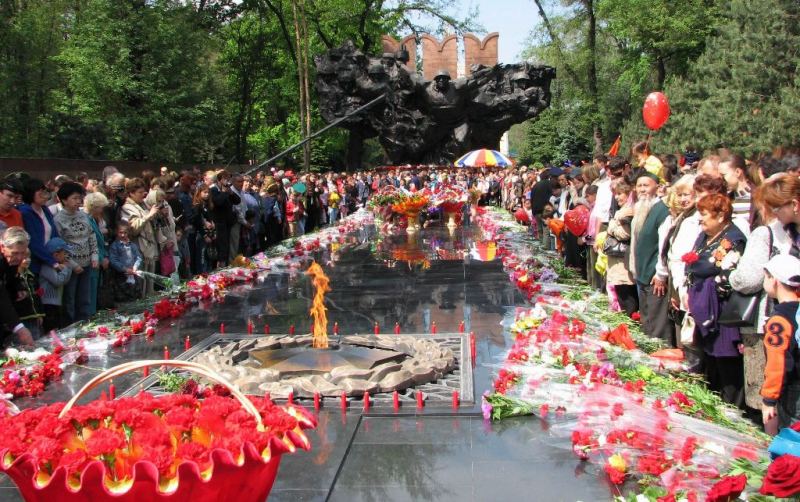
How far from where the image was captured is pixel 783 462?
2711 millimetres

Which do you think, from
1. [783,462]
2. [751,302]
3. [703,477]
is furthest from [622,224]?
[783,462]

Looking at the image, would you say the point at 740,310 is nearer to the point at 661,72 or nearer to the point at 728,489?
the point at 728,489

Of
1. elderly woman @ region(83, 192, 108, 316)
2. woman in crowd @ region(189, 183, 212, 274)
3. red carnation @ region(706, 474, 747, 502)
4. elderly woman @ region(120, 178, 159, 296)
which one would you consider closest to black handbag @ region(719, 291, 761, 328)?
red carnation @ region(706, 474, 747, 502)

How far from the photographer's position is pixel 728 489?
299 cm

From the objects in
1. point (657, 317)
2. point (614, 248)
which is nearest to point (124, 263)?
point (614, 248)

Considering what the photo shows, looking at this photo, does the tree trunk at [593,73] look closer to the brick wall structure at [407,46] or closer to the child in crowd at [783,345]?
the brick wall structure at [407,46]

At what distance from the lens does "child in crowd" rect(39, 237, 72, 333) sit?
7637 mm

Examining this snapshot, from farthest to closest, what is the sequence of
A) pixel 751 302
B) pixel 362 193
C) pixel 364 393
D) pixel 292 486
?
1. pixel 362 193
2. pixel 364 393
3. pixel 751 302
4. pixel 292 486

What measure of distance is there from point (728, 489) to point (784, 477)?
339 mm

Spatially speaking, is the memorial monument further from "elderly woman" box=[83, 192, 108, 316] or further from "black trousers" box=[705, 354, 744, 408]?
"black trousers" box=[705, 354, 744, 408]

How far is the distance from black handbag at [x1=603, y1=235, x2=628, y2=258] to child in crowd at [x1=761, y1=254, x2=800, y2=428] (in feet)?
11.4

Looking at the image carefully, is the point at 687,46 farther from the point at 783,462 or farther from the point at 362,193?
the point at 783,462

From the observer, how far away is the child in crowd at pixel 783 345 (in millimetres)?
3965

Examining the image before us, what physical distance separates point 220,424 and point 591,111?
38.4 metres
